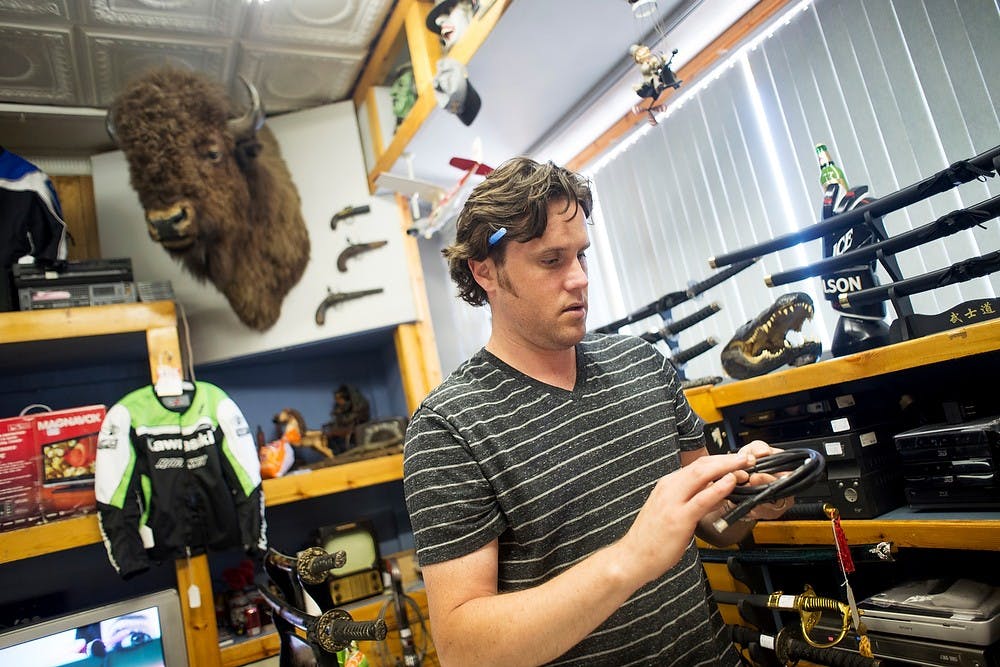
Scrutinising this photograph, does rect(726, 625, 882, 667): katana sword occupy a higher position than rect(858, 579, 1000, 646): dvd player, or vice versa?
rect(858, 579, 1000, 646): dvd player

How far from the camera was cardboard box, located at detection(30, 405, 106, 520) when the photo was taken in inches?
101

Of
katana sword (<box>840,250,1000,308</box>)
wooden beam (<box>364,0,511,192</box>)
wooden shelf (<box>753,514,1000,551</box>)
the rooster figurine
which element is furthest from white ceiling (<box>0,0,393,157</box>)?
wooden shelf (<box>753,514,1000,551</box>)

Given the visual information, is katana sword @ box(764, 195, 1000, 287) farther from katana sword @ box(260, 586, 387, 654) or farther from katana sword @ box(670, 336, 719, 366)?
katana sword @ box(260, 586, 387, 654)

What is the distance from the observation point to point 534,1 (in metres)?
2.21

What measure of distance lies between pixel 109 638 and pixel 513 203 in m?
2.38

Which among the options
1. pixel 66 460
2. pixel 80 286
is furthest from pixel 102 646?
pixel 80 286

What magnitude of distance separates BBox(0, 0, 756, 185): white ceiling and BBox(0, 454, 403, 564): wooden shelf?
63.2 inches

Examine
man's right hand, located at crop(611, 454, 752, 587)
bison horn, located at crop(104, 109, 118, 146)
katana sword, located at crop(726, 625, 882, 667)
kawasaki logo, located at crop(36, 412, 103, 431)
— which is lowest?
katana sword, located at crop(726, 625, 882, 667)

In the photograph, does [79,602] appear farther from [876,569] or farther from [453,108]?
[876,569]

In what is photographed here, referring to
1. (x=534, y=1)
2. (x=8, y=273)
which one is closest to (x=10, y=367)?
(x=8, y=273)

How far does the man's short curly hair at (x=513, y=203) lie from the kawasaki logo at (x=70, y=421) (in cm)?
213

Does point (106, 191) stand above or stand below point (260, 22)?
below

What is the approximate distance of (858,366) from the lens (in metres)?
1.57

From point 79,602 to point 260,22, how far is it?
2.87 metres
